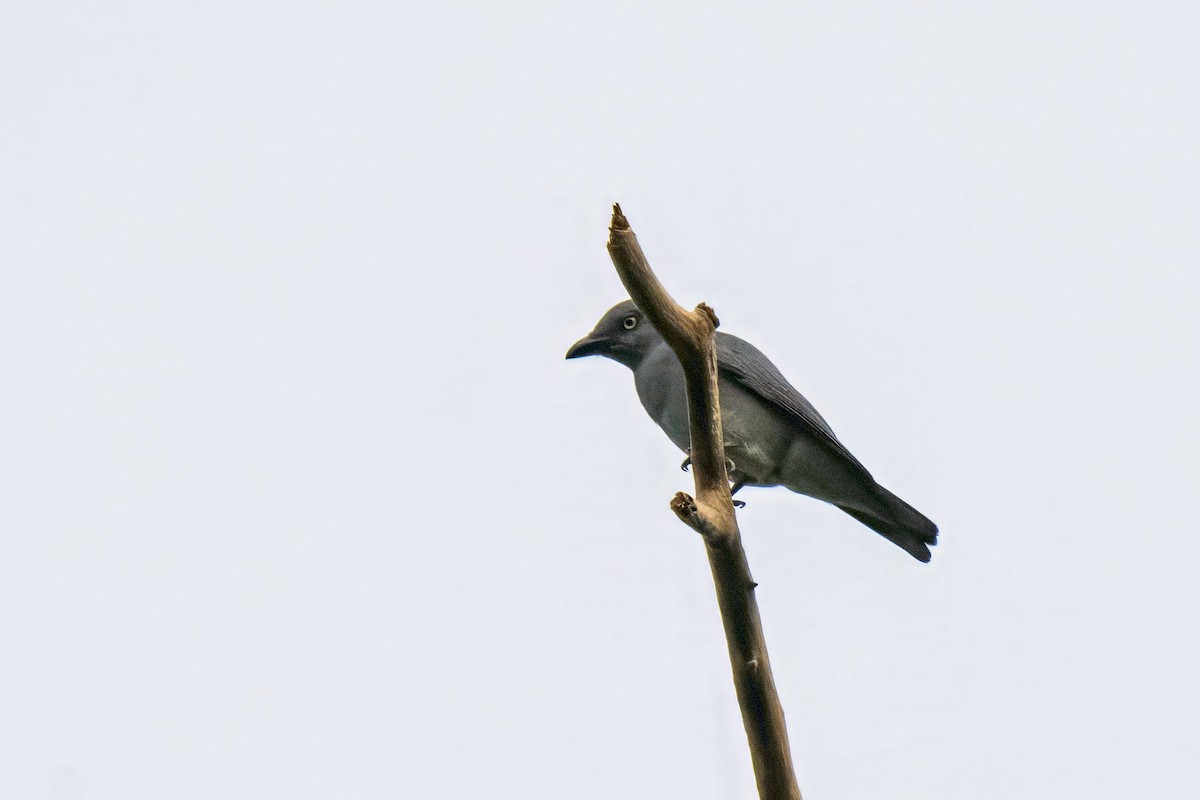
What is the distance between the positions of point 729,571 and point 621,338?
2588 mm

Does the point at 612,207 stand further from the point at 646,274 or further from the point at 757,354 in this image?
the point at 757,354

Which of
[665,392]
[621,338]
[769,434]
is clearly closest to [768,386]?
[769,434]

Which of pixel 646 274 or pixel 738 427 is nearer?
pixel 646 274

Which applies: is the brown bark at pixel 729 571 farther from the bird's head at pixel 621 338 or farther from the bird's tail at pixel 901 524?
the bird's tail at pixel 901 524

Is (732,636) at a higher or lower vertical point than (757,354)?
lower

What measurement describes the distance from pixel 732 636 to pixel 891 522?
108 inches

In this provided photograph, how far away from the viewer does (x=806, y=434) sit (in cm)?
750

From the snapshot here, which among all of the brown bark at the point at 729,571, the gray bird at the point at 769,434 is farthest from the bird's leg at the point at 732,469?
the brown bark at the point at 729,571

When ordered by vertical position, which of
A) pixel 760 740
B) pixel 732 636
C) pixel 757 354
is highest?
pixel 757 354

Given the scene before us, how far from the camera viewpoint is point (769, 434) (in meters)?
7.50

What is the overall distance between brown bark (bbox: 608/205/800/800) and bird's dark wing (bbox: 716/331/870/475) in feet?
7.19

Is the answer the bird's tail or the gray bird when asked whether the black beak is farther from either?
the bird's tail

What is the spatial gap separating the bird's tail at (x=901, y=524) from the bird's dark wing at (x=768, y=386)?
0.27m

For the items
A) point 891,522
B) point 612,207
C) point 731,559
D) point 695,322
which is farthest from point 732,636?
point 891,522
